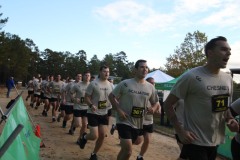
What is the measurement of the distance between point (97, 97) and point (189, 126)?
489 centimetres

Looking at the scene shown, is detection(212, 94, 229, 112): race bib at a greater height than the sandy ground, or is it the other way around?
detection(212, 94, 229, 112): race bib

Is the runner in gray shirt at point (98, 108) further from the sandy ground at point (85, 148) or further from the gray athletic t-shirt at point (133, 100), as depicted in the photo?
the gray athletic t-shirt at point (133, 100)

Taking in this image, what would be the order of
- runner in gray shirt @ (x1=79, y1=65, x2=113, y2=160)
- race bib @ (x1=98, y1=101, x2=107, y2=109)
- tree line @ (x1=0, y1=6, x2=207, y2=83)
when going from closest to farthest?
runner in gray shirt @ (x1=79, y1=65, x2=113, y2=160) → race bib @ (x1=98, y1=101, x2=107, y2=109) → tree line @ (x1=0, y1=6, x2=207, y2=83)

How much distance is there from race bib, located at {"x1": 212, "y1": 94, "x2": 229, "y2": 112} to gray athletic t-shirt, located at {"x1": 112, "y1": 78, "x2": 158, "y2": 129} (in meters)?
2.65

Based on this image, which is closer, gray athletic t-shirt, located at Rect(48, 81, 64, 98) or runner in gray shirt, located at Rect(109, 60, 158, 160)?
runner in gray shirt, located at Rect(109, 60, 158, 160)

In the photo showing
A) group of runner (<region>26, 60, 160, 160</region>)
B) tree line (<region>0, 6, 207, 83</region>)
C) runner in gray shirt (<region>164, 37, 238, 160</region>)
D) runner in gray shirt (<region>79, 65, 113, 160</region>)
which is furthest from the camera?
tree line (<region>0, 6, 207, 83</region>)

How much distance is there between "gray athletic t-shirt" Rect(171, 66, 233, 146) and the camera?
12.3 ft

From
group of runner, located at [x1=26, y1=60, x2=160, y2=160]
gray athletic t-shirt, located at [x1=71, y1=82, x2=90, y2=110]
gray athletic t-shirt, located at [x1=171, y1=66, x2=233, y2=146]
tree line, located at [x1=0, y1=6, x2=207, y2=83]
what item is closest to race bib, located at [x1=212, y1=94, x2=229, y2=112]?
gray athletic t-shirt, located at [x1=171, y1=66, x2=233, y2=146]

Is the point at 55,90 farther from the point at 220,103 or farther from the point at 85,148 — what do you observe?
Result: the point at 220,103

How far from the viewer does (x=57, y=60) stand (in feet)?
430

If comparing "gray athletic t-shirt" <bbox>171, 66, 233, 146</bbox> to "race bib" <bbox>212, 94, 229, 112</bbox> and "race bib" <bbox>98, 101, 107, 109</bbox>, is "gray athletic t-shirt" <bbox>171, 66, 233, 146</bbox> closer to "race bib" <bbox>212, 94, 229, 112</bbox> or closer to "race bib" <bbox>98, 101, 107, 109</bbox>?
"race bib" <bbox>212, 94, 229, 112</bbox>

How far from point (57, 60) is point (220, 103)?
13003 centimetres

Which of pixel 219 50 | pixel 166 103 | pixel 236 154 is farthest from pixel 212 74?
pixel 236 154

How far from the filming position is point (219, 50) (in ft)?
12.3
